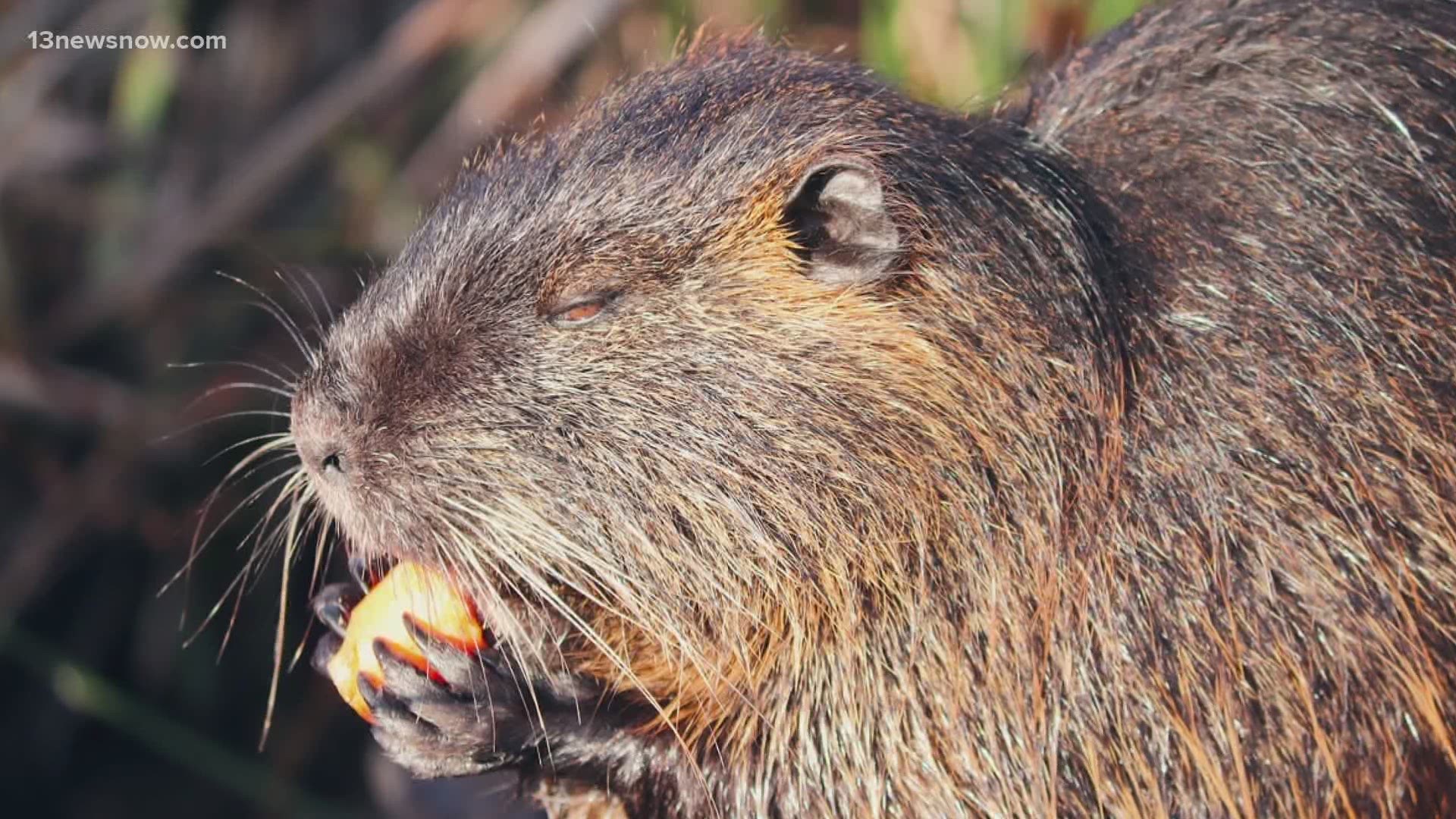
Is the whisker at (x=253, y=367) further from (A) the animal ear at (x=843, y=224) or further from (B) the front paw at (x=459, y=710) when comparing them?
(A) the animal ear at (x=843, y=224)

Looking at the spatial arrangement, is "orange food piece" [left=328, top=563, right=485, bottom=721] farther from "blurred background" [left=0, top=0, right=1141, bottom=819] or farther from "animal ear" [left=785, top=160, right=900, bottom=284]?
"blurred background" [left=0, top=0, right=1141, bottom=819]

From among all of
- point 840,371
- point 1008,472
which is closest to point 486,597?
point 840,371

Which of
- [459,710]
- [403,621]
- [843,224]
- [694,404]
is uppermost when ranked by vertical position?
[843,224]

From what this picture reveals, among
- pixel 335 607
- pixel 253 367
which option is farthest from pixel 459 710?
pixel 253 367

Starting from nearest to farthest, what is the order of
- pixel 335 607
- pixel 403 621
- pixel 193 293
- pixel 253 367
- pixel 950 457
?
pixel 950 457 → pixel 403 621 → pixel 335 607 → pixel 253 367 → pixel 193 293

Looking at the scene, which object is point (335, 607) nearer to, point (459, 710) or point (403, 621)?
point (403, 621)

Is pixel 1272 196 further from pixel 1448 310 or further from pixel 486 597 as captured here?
pixel 486 597

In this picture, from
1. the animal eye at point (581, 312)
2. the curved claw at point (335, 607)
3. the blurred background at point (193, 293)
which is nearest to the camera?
the animal eye at point (581, 312)

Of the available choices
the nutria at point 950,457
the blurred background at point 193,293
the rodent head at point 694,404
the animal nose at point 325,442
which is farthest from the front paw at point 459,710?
the blurred background at point 193,293
